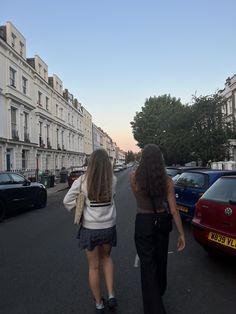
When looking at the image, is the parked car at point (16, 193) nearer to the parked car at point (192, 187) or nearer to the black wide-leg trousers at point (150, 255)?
the parked car at point (192, 187)

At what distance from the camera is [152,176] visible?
3941 millimetres

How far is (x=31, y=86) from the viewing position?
122 feet

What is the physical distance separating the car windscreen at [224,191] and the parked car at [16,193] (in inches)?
308

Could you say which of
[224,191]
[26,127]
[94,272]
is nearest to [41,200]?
[224,191]

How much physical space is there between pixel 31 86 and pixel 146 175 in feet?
115

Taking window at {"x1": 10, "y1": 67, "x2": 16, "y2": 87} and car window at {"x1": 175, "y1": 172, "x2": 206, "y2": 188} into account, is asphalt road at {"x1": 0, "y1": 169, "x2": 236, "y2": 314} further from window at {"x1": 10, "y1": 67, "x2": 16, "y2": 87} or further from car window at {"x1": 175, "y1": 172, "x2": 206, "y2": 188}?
window at {"x1": 10, "y1": 67, "x2": 16, "y2": 87}

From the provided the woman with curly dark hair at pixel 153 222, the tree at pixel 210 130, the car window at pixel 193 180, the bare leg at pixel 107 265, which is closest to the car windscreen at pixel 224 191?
the woman with curly dark hair at pixel 153 222

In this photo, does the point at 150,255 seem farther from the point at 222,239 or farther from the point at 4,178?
the point at 4,178

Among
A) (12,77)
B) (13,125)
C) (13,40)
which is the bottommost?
(13,125)

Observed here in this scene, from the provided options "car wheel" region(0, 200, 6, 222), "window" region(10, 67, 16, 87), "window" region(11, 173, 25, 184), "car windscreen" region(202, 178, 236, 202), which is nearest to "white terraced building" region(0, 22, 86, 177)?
"window" region(10, 67, 16, 87)

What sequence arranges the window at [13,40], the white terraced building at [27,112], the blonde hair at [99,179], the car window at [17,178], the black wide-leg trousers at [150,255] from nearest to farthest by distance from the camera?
the black wide-leg trousers at [150,255], the blonde hair at [99,179], the car window at [17,178], the white terraced building at [27,112], the window at [13,40]

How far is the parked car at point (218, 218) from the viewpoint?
18.1ft

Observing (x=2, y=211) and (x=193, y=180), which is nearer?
(x=193, y=180)

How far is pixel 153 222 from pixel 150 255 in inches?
13.3
